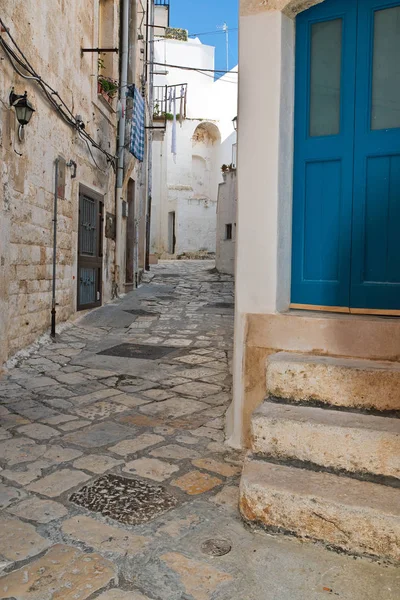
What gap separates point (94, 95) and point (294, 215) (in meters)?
6.72

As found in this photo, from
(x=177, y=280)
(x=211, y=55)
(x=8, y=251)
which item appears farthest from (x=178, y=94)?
(x=8, y=251)

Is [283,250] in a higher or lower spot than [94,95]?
lower

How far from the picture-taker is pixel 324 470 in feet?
7.12

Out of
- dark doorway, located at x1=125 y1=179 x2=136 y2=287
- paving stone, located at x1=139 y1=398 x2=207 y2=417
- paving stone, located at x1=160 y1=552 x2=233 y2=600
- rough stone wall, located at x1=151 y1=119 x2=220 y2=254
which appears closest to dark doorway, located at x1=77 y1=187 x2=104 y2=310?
dark doorway, located at x1=125 y1=179 x2=136 y2=287

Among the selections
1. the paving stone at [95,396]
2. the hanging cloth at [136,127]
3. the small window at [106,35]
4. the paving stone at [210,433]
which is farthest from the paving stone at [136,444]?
the small window at [106,35]

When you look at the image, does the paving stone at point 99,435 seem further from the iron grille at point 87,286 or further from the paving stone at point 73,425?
the iron grille at point 87,286

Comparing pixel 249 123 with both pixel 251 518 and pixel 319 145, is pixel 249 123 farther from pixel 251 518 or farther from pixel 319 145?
pixel 251 518

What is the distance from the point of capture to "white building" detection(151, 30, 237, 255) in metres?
25.9

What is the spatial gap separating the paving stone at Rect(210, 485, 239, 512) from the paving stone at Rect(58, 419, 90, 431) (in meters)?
1.31

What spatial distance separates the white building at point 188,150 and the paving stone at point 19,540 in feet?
77.1

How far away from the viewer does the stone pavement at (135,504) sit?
1.71m

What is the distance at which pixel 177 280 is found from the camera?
14.0 m

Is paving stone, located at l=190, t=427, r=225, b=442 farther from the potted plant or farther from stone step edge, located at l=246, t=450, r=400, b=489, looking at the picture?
the potted plant

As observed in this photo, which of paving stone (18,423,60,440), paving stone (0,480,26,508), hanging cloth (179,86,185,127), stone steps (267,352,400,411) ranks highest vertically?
hanging cloth (179,86,185,127)
